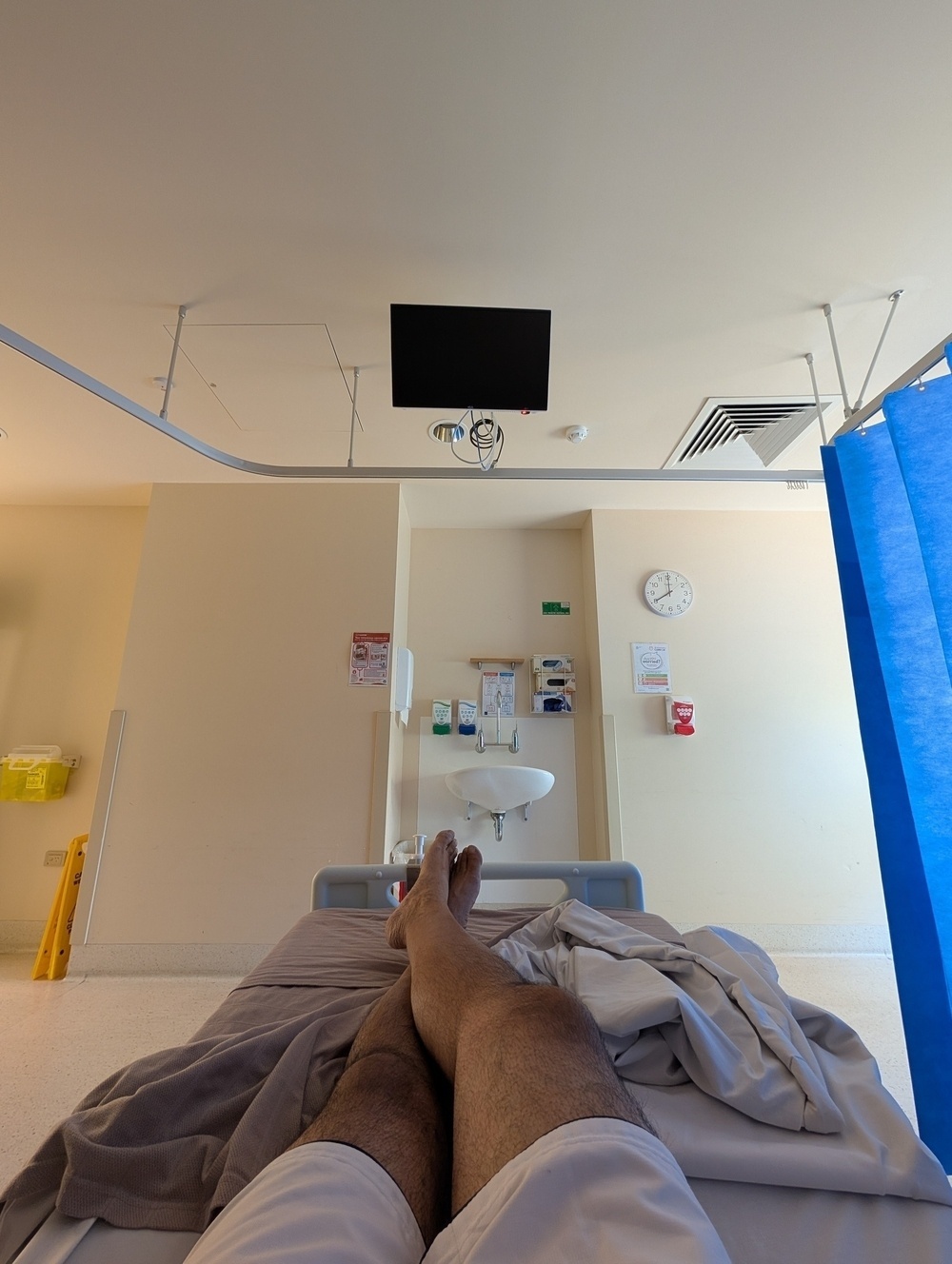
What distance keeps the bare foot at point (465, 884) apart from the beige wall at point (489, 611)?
172 cm

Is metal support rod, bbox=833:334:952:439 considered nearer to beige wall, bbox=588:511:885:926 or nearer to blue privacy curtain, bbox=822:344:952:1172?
blue privacy curtain, bbox=822:344:952:1172

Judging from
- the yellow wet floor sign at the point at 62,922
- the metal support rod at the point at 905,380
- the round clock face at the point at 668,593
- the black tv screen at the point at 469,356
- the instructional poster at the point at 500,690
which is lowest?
the yellow wet floor sign at the point at 62,922

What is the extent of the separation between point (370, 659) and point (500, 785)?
932 mm

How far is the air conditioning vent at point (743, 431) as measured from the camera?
2348 mm

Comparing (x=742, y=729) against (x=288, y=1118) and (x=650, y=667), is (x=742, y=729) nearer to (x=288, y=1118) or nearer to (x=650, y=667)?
(x=650, y=667)

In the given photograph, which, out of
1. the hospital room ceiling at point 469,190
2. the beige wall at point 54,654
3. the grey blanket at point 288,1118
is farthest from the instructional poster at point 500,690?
the grey blanket at point 288,1118

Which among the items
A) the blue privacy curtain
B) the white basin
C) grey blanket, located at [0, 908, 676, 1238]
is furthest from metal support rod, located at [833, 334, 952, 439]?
Answer: the white basin

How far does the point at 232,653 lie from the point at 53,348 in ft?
4.77

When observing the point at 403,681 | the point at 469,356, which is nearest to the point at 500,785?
the point at 403,681

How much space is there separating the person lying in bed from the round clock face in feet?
8.94

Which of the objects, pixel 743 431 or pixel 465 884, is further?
pixel 743 431

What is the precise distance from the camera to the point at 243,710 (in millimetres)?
2859

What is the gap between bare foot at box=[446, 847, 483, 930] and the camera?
138cm

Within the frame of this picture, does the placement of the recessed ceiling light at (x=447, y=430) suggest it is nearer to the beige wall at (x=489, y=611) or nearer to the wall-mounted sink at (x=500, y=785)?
the beige wall at (x=489, y=611)
